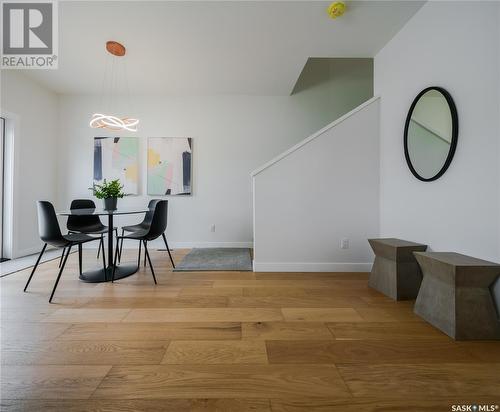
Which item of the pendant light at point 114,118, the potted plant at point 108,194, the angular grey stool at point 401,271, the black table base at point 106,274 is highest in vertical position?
the pendant light at point 114,118

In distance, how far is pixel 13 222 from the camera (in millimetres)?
3334

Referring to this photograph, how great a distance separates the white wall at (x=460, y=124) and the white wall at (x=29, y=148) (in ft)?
16.8

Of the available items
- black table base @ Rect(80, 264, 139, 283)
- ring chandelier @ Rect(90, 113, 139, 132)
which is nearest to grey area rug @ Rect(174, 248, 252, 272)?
black table base @ Rect(80, 264, 139, 283)

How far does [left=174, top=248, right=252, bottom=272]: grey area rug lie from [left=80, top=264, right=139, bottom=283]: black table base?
54 centimetres

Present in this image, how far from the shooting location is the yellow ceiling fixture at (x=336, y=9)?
2144 mm

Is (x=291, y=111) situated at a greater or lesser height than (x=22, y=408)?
greater

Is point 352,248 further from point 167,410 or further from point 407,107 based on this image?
point 167,410

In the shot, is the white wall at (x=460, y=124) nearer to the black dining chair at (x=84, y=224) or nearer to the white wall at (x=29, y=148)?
the black dining chair at (x=84, y=224)

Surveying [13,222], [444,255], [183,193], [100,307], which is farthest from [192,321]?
[13,222]

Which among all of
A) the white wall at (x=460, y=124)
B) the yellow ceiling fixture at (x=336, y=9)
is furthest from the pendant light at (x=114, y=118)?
the white wall at (x=460, y=124)

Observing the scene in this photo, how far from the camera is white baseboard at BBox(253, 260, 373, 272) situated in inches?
108

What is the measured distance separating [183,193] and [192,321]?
112 inches

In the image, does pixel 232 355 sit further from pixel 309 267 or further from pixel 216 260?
pixel 216 260

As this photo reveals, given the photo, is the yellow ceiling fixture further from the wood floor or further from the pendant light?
the wood floor
